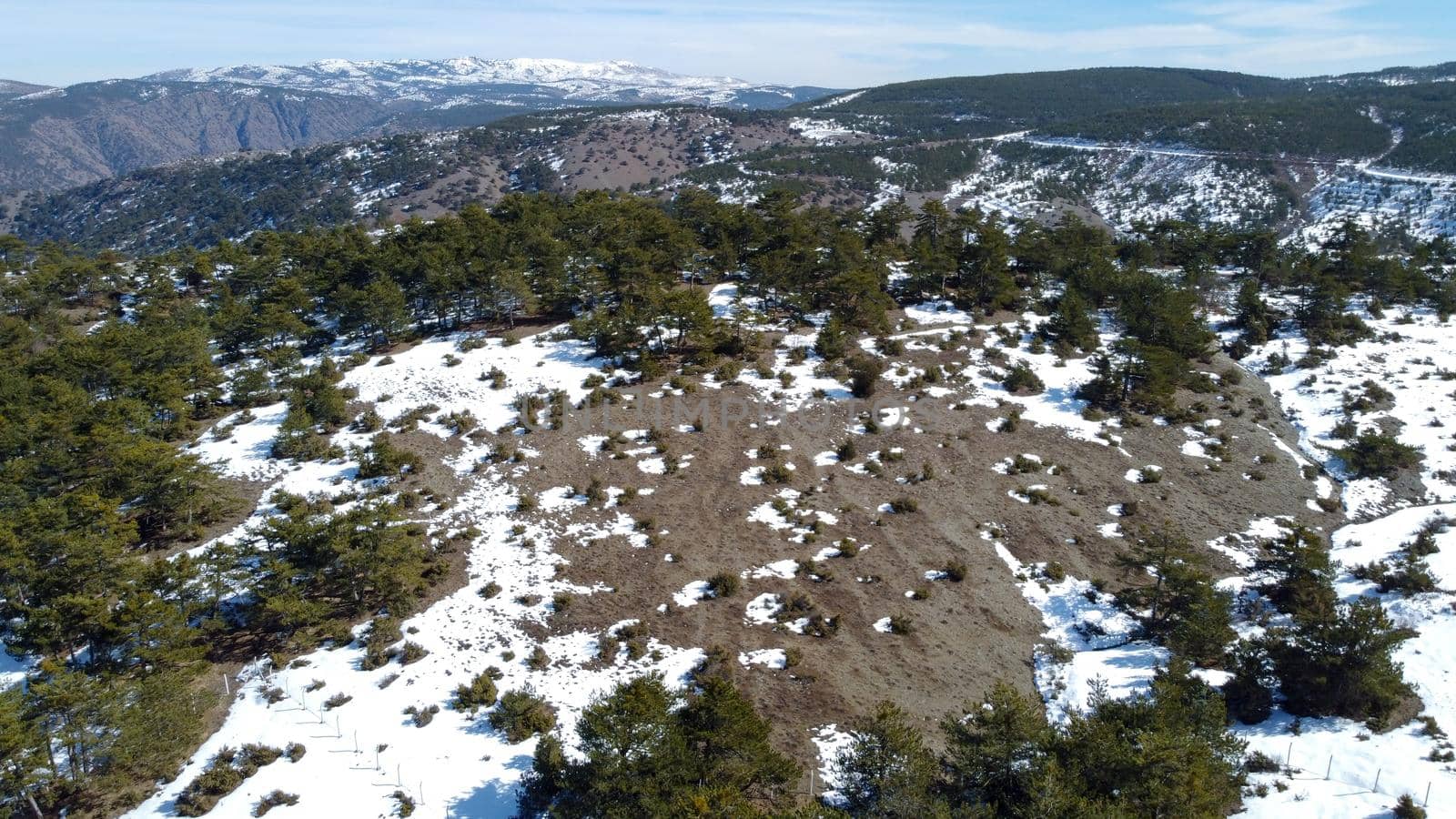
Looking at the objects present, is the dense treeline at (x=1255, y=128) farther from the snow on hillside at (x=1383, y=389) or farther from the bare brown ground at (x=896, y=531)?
the bare brown ground at (x=896, y=531)

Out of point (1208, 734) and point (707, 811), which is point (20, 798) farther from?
point (1208, 734)

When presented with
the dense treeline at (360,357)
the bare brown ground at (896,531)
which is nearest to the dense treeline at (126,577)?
the dense treeline at (360,357)

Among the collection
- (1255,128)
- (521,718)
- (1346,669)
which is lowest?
(521,718)

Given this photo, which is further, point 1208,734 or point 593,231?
point 593,231

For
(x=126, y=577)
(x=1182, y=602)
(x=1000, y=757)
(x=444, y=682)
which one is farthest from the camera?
(x=1182, y=602)

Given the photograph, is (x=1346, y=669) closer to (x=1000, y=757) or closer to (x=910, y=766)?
(x=1000, y=757)

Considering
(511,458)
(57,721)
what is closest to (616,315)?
(511,458)

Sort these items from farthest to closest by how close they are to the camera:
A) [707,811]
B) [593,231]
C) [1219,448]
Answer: [593,231] < [1219,448] < [707,811]

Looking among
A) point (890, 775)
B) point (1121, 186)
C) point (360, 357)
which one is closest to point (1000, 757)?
point (890, 775)
